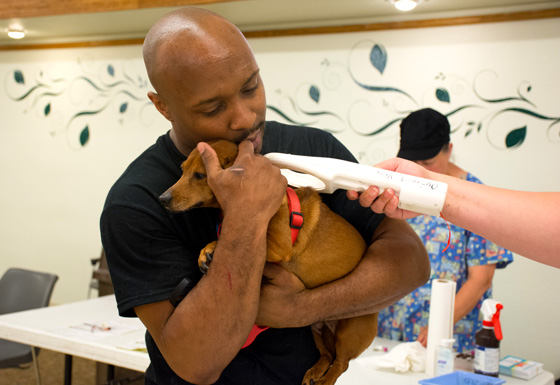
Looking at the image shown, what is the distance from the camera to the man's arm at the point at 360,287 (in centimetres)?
113

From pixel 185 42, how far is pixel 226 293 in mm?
498

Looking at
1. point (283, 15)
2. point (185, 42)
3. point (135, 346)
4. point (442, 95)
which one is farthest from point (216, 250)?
point (283, 15)

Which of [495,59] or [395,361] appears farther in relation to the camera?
[495,59]

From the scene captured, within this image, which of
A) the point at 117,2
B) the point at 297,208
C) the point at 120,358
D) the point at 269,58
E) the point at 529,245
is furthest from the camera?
the point at 269,58

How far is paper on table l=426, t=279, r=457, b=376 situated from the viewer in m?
2.39

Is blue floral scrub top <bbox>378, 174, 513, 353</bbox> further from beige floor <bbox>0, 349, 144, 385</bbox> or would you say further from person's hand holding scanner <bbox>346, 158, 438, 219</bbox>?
beige floor <bbox>0, 349, 144, 385</bbox>

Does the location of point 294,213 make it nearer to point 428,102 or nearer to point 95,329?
point 95,329

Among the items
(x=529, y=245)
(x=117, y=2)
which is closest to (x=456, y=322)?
(x=529, y=245)

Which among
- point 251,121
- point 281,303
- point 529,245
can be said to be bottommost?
point 281,303

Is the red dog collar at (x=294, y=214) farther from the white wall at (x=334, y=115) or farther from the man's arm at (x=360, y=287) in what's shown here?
the white wall at (x=334, y=115)

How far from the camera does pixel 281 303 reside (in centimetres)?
112

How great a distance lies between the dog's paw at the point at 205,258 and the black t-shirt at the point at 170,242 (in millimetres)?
36

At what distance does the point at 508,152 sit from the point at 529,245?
3.21 metres

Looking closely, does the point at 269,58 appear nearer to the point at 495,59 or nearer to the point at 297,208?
the point at 495,59
